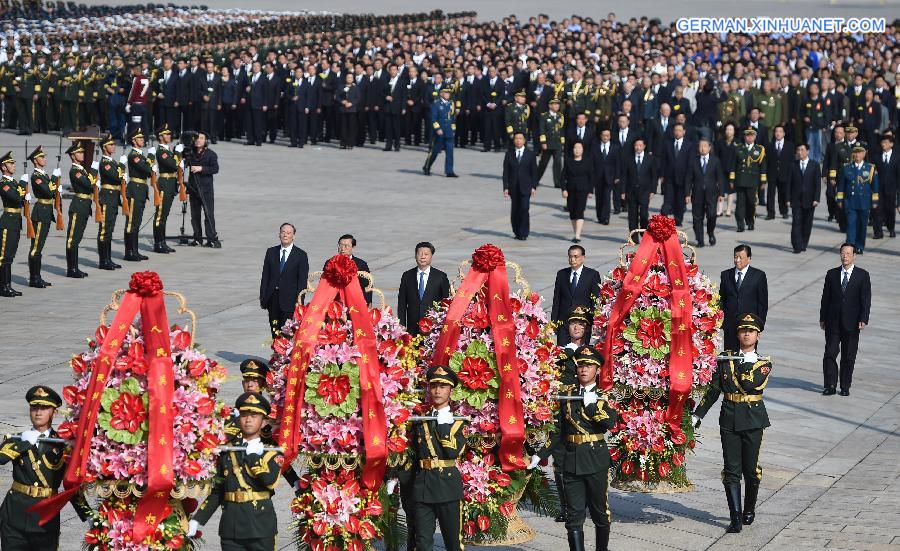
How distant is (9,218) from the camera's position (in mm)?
21875

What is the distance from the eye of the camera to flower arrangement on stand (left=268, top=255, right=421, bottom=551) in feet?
36.0

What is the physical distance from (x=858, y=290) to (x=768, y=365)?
4.96 metres

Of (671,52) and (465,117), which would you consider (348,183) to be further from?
(671,52)

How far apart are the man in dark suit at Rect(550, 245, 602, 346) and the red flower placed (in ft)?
15.2

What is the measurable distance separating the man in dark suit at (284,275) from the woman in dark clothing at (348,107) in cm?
1861

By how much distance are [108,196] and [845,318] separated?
11352 millimetres

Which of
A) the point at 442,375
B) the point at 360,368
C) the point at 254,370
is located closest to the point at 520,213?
the point at 442,375

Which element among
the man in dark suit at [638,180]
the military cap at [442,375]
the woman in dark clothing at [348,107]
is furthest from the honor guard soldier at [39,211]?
the woman in dark clothing at [348,107]

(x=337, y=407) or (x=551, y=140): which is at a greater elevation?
(x=551, y=140)

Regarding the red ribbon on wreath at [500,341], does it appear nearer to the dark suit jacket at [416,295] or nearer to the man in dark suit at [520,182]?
the dark suit jacket at [416,295]

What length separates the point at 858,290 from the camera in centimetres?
1773

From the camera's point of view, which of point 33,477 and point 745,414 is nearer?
point 33,477

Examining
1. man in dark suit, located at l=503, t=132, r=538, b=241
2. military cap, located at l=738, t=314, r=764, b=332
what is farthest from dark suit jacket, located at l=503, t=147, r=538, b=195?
military cap, located at l=738, t=314, r=764, b=332

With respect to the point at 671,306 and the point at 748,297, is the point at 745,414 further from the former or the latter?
the point at 748,297
